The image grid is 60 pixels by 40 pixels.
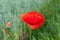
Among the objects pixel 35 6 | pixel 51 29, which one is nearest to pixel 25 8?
pixel 35 6

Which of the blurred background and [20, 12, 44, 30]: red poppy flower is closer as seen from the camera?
[20, 12, 44, 30]: red poppy flower

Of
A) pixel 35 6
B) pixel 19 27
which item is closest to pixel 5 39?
pixel 19 27

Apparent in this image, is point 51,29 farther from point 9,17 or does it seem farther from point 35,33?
point 9,17

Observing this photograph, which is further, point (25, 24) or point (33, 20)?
point (25, 24)

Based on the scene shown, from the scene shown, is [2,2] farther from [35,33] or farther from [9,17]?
[35,33]

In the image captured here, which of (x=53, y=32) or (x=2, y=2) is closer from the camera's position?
(x=53, y=32)

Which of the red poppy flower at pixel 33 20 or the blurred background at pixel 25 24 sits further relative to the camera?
the blurred background at pixel 25 24
